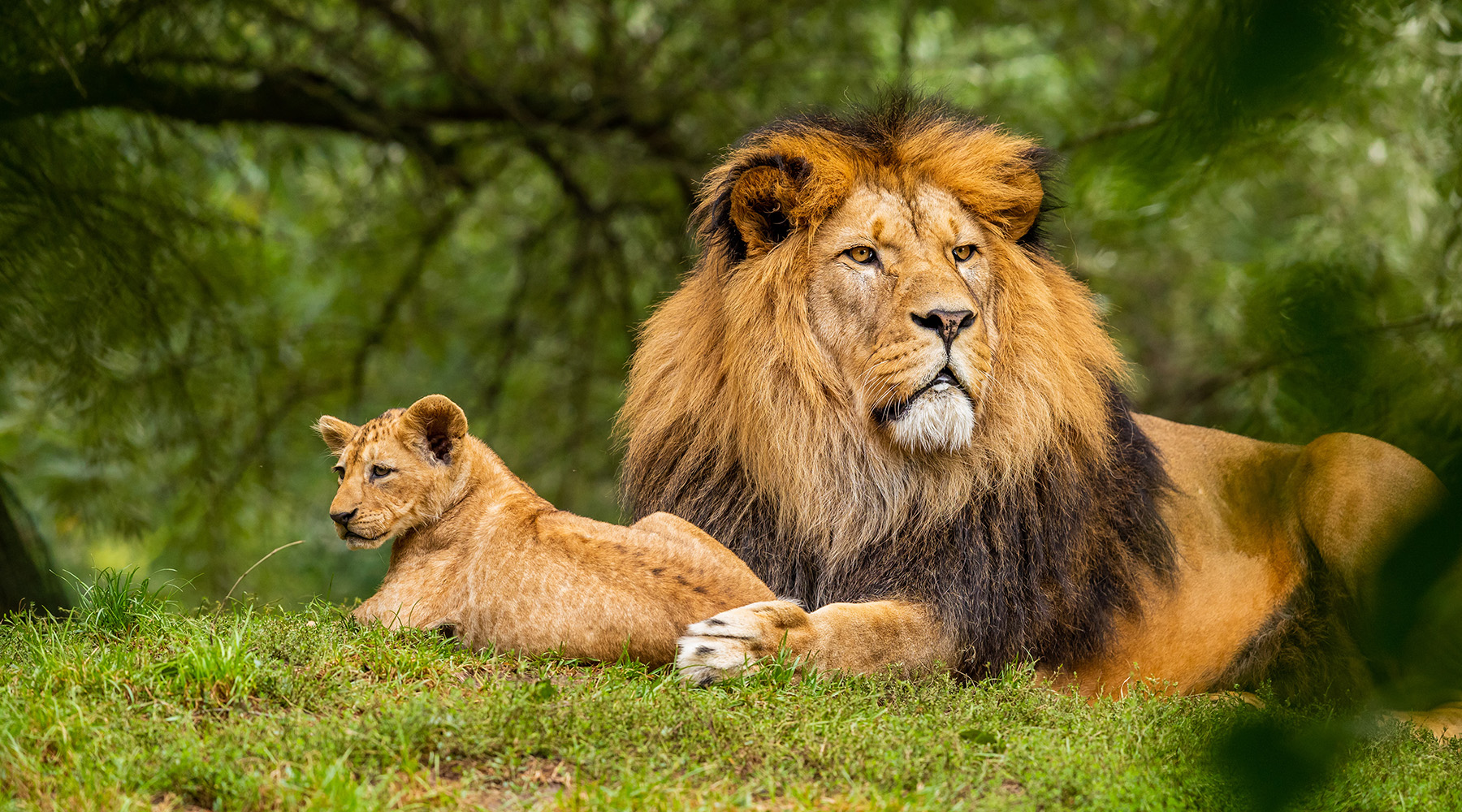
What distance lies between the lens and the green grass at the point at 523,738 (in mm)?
2488

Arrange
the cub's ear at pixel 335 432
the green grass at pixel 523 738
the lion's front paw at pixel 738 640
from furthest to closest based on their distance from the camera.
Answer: the cub's ear at pixel 335 432
the lion's front paw at pixel 738 640
the green grass at pixel 523 738

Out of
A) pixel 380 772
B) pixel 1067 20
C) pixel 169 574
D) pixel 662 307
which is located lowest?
pixel 169 574

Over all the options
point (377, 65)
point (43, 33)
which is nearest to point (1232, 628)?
point (43, 33)

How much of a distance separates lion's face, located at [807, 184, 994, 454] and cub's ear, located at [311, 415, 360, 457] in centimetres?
153

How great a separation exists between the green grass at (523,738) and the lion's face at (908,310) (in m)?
0.82

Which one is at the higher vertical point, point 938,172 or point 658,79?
point 658,79

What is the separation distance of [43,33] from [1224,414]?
22.8ft

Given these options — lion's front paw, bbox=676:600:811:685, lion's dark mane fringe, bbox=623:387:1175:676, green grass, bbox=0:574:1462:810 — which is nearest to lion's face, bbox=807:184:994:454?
lion's dark mane fringe, bbox=623:387:1175:676

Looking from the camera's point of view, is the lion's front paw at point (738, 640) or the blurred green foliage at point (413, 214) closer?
the lion's front paw at point (738, 640)

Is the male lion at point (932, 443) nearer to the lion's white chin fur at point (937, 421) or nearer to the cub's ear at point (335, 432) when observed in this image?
the lion's white chin fur at point (937, 421)

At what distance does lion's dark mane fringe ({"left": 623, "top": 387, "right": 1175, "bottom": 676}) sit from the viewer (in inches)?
152

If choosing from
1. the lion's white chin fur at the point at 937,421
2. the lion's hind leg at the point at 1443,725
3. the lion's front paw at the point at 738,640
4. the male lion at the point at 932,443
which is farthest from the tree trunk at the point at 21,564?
the lion's hind leg at the point at 1443,725

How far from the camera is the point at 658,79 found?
8.47m

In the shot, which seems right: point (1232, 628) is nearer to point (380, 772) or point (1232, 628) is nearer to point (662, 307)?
point (662, 307)
